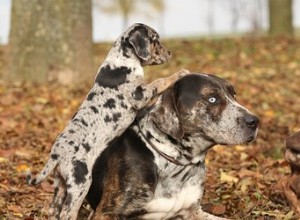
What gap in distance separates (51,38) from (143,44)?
734 cm

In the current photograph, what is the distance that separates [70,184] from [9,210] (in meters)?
1.29

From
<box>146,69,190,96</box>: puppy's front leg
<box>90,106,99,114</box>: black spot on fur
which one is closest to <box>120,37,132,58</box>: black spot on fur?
<box>146,69,190,96</box>: puppy's front leg

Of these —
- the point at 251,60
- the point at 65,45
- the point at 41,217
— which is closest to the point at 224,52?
the point at 251,60

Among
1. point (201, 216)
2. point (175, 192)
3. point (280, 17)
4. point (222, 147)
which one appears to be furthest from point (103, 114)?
point (280, 17)

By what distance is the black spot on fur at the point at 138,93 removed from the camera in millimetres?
5445

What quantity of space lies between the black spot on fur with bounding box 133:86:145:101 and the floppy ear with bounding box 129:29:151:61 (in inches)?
13.2

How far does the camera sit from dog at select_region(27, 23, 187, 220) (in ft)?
16.5

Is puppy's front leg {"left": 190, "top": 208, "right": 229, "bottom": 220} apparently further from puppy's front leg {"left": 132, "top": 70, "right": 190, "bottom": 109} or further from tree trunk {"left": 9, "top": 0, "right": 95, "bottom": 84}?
tree trunk {"left": 9, "top": 0, "right": 95, "bottom": 84}

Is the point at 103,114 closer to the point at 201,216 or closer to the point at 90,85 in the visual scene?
the point at 201,216

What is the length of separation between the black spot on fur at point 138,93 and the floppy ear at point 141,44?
34cm

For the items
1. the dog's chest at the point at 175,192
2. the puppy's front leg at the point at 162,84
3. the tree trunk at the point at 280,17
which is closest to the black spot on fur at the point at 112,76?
the puppy's front leg at the point at 162,84

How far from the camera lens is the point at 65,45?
12797 mm

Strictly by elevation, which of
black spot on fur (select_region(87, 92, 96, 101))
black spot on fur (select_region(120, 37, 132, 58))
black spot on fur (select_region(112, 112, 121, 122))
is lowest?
black spot on fur (select_region(112, 112, 121, 122))

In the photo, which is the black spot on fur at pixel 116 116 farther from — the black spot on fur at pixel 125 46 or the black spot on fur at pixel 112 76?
the black spot on fur at pixel 125 46
